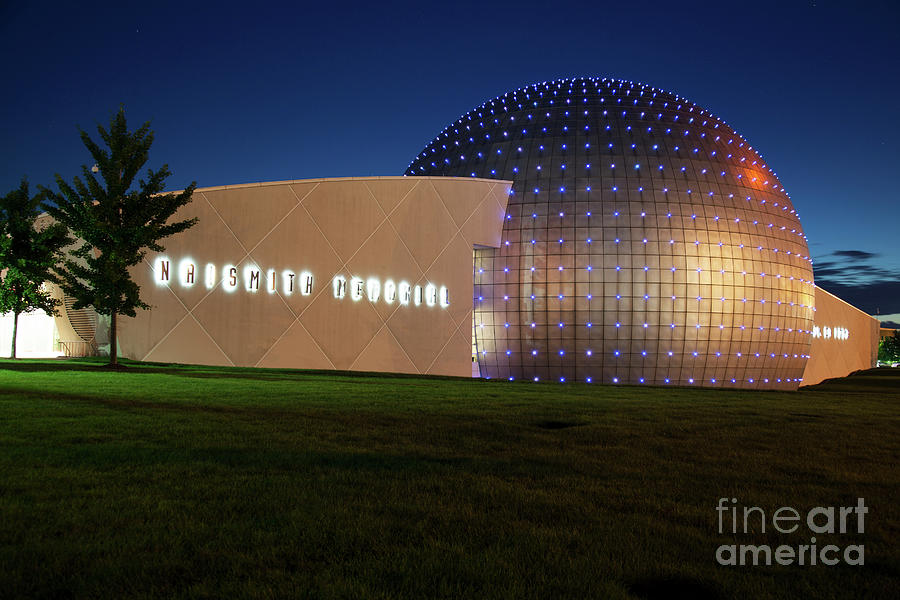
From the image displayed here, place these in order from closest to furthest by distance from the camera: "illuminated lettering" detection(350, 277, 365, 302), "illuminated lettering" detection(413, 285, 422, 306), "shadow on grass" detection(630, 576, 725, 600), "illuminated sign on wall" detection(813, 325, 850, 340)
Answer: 1. "shadow on grass" detection(630, 576, 725, 600)
2. "illuminated lettering" detection(350, 277, 365, 302)
3. "illuminated lettering" detection(413, 285, 422, 306)
4. "illuminated sign on wall" detection(813, 325, 850, 340)

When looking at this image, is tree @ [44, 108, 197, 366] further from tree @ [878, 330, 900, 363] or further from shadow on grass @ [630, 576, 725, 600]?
tree @ [878, 330, 900, 363]

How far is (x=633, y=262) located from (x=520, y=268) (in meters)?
5.45

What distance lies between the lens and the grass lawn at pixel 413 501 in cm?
394

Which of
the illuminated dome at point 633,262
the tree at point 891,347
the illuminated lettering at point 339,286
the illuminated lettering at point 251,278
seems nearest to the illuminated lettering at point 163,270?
the illuminated lettering at point 251,278

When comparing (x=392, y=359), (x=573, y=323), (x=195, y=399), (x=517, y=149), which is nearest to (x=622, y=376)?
(x=573, y=323)

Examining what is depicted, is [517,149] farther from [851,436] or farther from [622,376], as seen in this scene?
[851,436]

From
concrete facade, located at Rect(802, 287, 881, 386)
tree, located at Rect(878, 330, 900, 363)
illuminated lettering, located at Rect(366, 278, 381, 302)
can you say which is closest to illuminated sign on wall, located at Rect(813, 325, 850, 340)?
concrete facade, located at Rect(802, 287, 881, 386)

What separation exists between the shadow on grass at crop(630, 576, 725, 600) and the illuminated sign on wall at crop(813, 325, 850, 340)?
142ft

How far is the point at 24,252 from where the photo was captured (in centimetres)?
2734

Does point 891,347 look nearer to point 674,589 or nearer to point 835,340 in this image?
point 835,340

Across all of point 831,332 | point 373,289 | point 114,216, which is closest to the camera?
point 114,216

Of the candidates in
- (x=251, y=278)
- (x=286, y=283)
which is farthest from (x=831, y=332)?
(x=251, y=278)

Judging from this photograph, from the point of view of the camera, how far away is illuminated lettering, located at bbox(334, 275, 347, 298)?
27.4m

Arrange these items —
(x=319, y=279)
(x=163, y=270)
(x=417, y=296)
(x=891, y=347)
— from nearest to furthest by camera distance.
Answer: (x=163, y=270) < (x=319, y=279) < (x=417, y=296) < (x=891, y=347)
